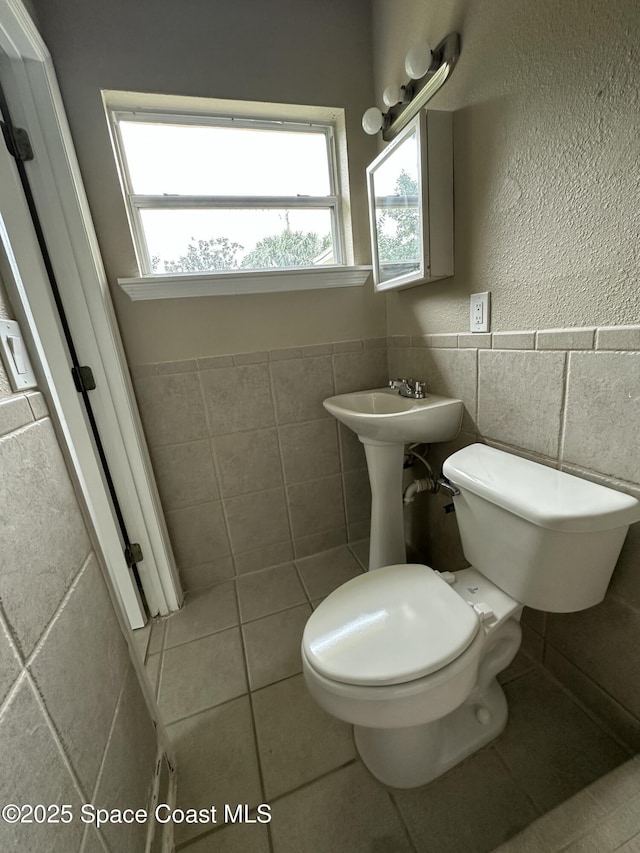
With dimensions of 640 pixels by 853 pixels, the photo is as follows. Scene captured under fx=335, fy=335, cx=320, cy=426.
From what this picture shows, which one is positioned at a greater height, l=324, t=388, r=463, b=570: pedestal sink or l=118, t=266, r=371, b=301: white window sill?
l=118, t=266, r=371, b=301: white window sill

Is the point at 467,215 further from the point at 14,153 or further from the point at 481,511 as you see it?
the point at 14,153

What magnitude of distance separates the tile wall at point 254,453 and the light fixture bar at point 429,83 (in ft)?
2.55

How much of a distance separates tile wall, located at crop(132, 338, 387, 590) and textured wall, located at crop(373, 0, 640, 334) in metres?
0.70

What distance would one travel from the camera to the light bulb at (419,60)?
3.06ft

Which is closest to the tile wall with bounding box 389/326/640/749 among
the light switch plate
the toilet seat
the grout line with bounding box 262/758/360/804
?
the toilet seat

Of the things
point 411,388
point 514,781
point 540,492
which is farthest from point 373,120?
point 514,781

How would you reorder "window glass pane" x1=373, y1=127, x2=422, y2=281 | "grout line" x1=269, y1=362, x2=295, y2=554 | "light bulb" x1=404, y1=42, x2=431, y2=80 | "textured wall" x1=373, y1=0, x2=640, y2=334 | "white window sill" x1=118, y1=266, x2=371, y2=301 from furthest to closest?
"grout line" x1=269, y1=362, x2=295, y2=554 < "white window sill" x1=118, y1=266, x2=371, y2=301 < "window glass pane" x1=373, y1=127, x2=422, y2=281 < "light bulb" x1=404, y1=42, x2=431, y2=80 < "textured wall" x1=373, y1=0, x2=640, y2=334

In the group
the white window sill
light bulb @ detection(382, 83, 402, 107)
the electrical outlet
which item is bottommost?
the electrical outlet

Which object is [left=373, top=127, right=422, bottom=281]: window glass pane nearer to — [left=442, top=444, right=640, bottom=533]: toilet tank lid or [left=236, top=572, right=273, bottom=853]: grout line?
[left=442, top=444, right=640, bottom=533]: toilet tank lid

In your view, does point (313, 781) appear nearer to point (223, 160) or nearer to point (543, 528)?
point (543, 528)

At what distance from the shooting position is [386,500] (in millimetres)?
1315

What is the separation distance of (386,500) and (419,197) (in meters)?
1.04

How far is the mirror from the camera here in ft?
3.28

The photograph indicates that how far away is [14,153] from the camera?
0.95 m
